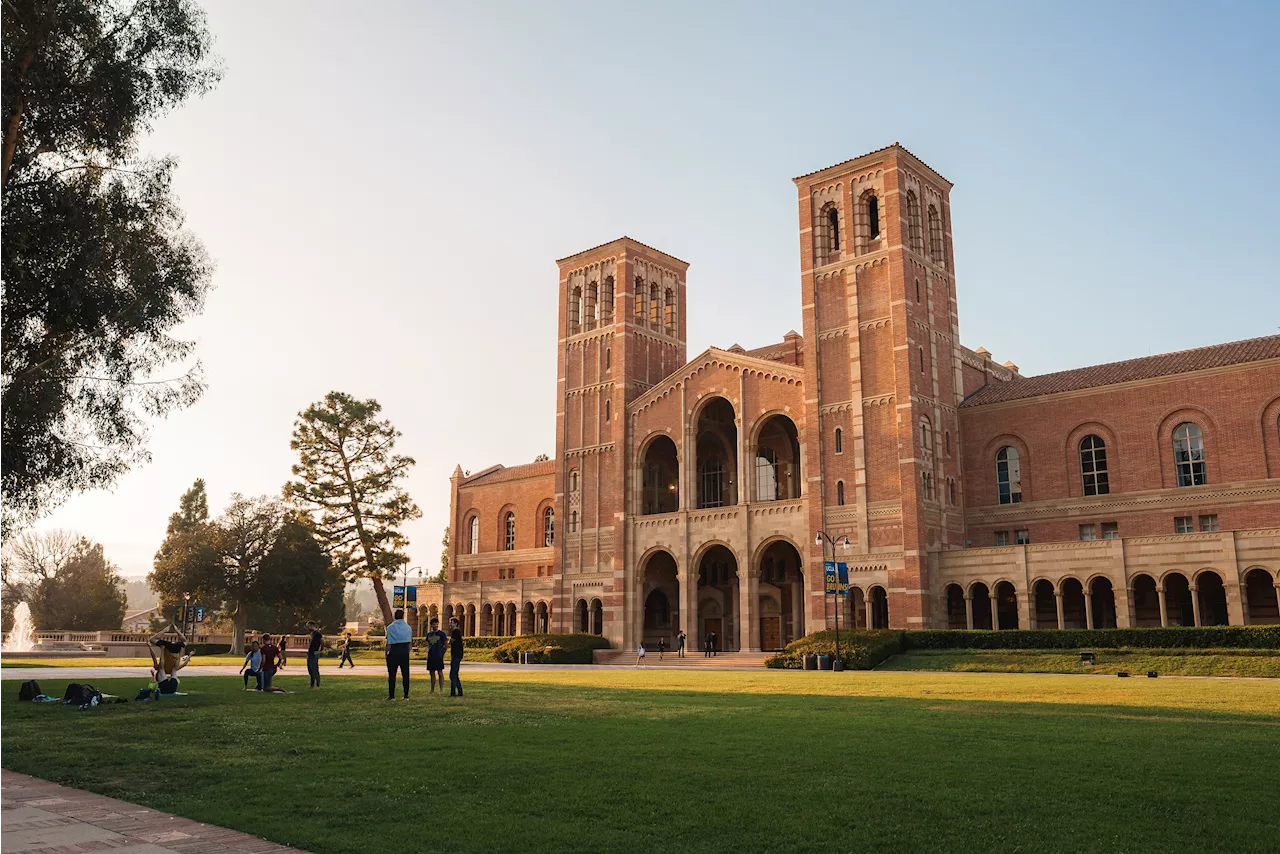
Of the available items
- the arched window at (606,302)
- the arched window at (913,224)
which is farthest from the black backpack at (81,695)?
the arched window at (606,302)

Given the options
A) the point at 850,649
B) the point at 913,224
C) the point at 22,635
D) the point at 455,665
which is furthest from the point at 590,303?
the point at 22,635

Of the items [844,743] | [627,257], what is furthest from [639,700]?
[627,257]

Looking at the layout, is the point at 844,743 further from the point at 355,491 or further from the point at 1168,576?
the point at 355,491

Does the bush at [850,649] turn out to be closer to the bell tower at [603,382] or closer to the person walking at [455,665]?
the bell tower at [603,382]

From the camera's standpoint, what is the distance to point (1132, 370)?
1829 inches

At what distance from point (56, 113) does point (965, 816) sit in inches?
934

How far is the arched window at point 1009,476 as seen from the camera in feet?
160

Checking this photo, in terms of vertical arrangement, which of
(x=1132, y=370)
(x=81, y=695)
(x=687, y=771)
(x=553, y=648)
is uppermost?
(x=1132, y=370)

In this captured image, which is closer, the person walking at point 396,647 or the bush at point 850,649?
the person walking at point 396,647

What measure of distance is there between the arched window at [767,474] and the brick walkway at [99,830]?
4900 cm

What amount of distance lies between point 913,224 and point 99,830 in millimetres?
49473

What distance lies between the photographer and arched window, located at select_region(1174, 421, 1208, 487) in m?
43.6

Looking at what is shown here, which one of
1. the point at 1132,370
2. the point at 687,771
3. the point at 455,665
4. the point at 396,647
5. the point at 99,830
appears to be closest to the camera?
the point at 99,830

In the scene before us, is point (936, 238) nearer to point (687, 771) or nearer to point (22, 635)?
point (687, 771)
